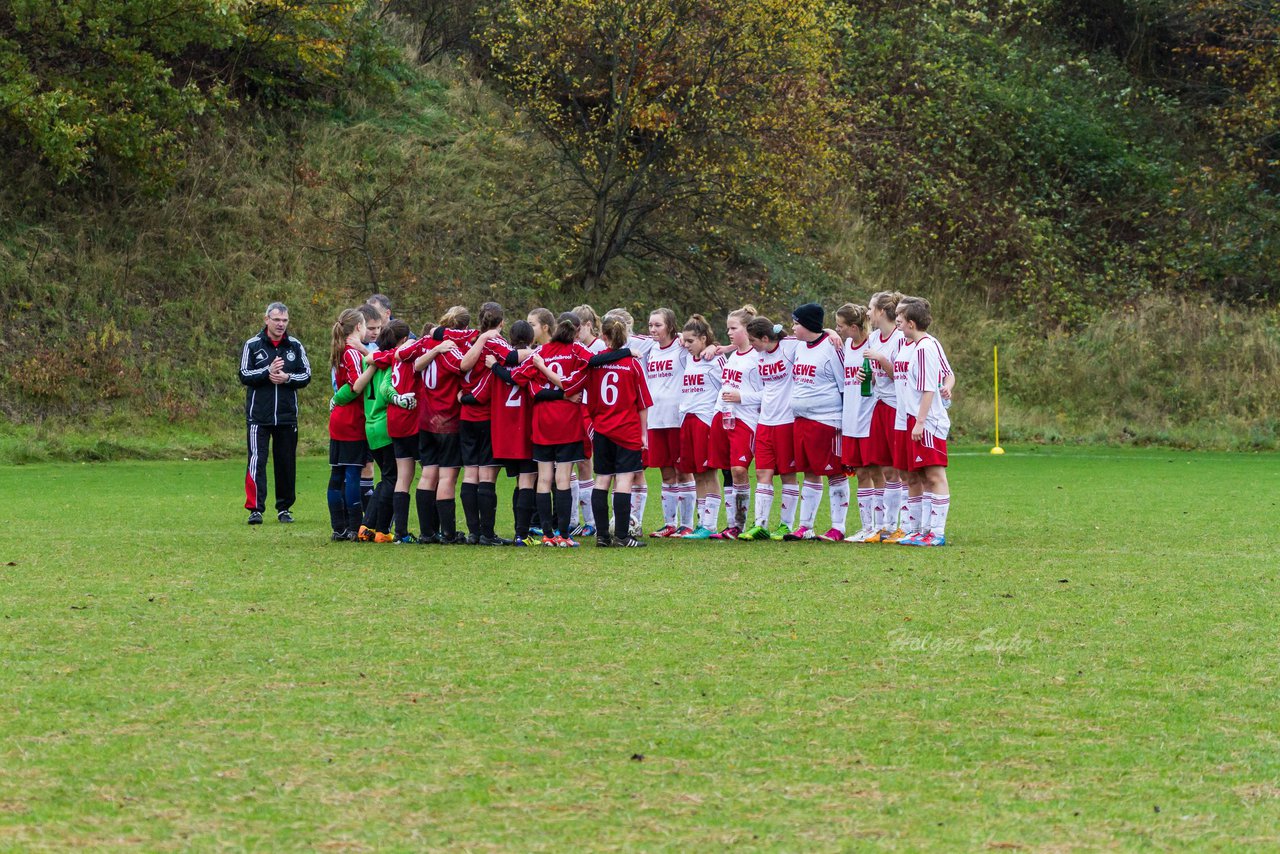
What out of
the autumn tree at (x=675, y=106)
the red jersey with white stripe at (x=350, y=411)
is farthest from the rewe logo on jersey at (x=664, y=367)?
the autumn tree at (x=675, y=106)

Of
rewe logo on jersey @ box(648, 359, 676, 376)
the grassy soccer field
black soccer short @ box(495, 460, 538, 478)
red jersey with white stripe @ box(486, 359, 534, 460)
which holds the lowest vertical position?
the grassy soccer field

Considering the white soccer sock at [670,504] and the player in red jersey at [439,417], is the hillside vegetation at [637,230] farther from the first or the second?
the player in red jersey at [439,417]

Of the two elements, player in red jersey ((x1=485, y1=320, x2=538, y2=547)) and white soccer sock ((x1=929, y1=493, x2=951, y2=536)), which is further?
white soccer sock ((x1=929, y1=493, x2=951, y2=536))

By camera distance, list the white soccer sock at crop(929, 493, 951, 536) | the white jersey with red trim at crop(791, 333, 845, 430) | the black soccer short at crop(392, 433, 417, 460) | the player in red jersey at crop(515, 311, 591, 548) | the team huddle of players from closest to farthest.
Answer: the player in red jersey at crop(515, 311, 591, 548) < the team huddle of players < the white soccer sock at crop(929, 493, 951, 536) < the black soccer short at crop(392, 433, 417, 460) < the white jersey with red trim at crop(791, 333, 845, 430)

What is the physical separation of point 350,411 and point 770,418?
3.50 meters

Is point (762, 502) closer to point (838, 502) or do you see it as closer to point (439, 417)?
point (838, 502)

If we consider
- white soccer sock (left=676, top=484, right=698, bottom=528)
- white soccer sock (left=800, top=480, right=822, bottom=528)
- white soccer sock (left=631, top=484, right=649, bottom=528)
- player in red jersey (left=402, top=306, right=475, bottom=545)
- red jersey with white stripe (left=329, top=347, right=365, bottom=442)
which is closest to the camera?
player in red jersey (left=402, top=306, right=475, bottom=545)

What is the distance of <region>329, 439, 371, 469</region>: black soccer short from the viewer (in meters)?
12.6

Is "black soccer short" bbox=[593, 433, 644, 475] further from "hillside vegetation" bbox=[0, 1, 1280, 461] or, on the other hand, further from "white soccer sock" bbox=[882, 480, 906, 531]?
"hillside vegetation" bbox=[0, 1, 1280, 461]

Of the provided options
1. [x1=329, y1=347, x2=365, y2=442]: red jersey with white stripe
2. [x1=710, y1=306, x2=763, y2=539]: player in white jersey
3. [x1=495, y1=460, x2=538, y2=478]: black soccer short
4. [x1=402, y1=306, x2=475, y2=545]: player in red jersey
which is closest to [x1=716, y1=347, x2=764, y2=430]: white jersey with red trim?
[x1=710, y1=306, x2=763, y2=539]: player in white jersey

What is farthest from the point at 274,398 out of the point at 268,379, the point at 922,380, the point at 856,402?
the point at 922,380

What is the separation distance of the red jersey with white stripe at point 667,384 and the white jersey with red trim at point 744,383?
41cm

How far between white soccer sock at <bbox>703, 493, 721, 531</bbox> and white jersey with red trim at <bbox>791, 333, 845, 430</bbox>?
1.08 meters

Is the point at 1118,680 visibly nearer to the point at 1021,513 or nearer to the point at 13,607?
the point at 13,607
